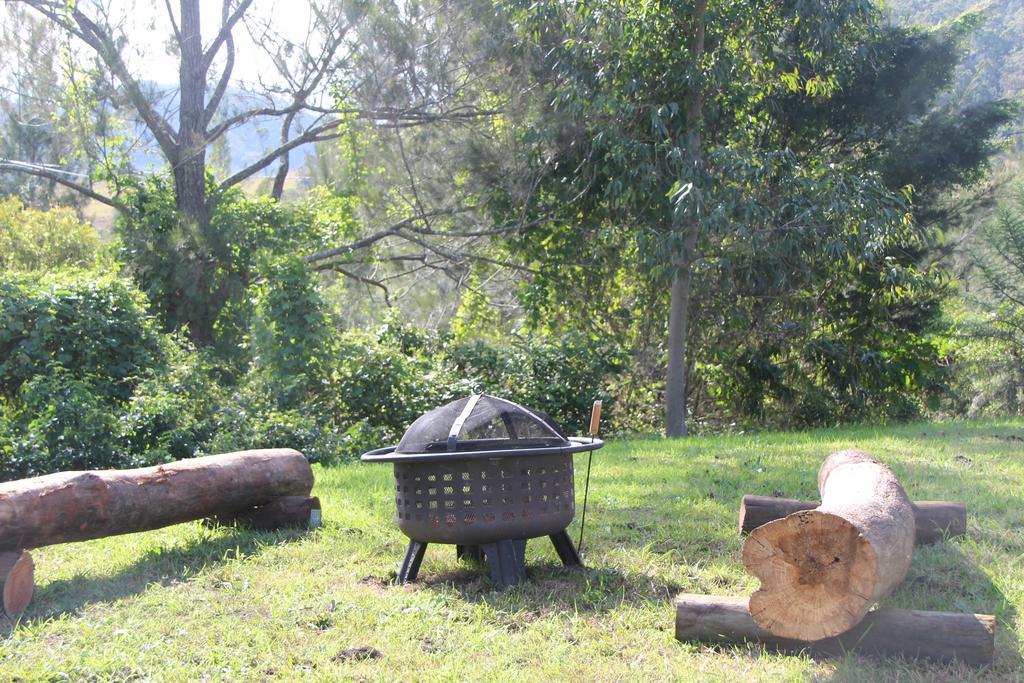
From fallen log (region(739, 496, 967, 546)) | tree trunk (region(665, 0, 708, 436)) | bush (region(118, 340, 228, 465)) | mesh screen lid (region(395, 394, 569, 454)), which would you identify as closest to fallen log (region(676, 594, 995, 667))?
mesh screen lid (region(395, 394, 569, 454))

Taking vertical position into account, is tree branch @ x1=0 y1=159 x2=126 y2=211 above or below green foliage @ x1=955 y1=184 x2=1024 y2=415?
above

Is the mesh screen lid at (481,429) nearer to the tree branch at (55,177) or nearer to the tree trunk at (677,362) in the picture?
the tree trunk at (677,362)

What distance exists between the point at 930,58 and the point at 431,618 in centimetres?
1415

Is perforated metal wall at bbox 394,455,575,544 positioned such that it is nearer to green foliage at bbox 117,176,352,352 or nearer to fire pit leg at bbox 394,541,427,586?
fire pit leg at bbox 394,541,427,586

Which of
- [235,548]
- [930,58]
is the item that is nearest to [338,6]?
[930,58]

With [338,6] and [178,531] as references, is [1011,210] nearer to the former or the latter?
[338,6]

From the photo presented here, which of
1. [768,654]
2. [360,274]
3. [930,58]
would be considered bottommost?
[768,654]

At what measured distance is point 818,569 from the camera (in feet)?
12.6

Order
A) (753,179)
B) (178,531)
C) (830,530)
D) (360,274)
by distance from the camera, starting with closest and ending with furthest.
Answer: (830,530), (178,531), (753,179), (360,274)

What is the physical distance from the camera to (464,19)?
14.0 m

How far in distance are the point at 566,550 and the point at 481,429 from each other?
0.92m

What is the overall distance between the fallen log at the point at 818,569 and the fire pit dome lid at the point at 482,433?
1448 mm

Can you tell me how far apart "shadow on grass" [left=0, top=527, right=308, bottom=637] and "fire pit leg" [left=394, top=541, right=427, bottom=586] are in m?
1.20

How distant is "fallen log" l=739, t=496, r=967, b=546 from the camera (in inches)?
228
